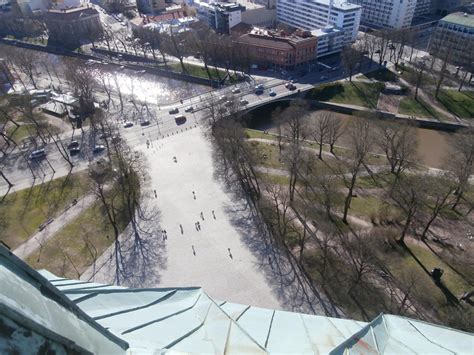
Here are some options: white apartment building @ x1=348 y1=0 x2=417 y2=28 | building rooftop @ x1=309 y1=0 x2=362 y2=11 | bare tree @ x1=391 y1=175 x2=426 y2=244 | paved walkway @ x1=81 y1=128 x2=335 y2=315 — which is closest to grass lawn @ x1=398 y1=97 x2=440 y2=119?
bare tree @ x1=391 y1=175 x2=426 y2=244

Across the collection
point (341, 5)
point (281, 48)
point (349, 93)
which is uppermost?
point (341, 5)

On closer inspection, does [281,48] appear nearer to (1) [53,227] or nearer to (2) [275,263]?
(2) [275,263]

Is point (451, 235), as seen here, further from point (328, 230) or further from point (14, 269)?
point (14, 269)

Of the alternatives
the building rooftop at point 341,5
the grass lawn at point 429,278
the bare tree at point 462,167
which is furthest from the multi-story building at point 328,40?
the grass lawn at point 429,278

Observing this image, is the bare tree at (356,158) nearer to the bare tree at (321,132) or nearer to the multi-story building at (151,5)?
the bare tree at (321,132)

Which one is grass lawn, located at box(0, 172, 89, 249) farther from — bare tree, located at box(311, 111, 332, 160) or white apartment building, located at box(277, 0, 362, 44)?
white apartment building, located at box(277, 0, 362, 44)

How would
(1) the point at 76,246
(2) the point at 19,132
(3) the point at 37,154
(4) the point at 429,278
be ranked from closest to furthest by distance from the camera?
(4) the point at 429,278 < (1) the point at 76,246 < (3) the point at 37,154 < (2) the point at 19,132

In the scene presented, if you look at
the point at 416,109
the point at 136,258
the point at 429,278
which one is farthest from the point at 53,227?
the point at 416,109

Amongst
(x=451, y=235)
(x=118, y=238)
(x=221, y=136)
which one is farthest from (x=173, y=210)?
(x=451, y=235)
